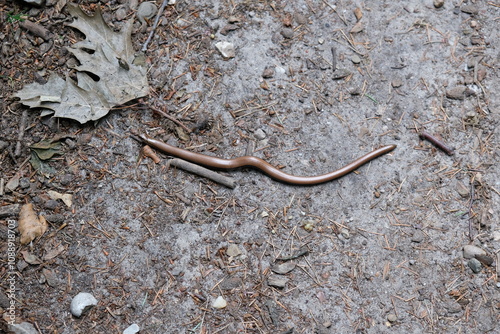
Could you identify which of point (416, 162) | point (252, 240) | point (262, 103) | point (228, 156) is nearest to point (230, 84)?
point (262, 103)

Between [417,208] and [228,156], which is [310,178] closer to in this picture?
[228,156]

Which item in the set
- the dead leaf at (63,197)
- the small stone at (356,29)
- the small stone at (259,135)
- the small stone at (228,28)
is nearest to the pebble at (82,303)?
the dead leaf at (63,197)

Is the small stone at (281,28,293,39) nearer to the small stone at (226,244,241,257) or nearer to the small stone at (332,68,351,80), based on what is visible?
the small stone at (332,68,351,80)

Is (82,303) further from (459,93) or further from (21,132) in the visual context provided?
(459,93)

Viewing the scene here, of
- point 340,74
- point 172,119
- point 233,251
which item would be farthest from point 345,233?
point 172,119

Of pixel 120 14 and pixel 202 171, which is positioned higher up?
pixel 120 14

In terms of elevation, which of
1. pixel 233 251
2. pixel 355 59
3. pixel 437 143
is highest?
pixel 355 59

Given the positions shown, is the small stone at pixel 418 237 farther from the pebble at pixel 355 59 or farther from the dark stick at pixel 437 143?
the pebble at pixel 355 59
